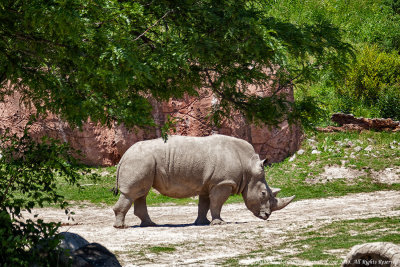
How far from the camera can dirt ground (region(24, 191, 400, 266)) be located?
35.3 ft

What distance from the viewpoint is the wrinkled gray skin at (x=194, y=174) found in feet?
46.6

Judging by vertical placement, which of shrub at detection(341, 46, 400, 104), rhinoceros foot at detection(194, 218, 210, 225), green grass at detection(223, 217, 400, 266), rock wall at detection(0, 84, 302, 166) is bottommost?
rhinoceros foot at detection(194, 218, 210, 225)

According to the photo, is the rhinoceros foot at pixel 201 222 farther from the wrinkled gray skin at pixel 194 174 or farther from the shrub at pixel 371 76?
the shrub at pixel 371 76

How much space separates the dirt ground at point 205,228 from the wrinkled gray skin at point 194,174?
0.56 metres

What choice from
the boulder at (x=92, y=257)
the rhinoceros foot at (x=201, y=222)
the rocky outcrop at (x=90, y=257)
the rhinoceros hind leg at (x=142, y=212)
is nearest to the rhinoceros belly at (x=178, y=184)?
the rhinoceros hind leg at (x=142, y=212)

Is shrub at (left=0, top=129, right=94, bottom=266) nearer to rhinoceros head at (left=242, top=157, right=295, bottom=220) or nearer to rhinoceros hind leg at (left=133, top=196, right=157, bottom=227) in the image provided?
rhinoceros hind leg at (left=133, top=196, right=157, bottom=227)

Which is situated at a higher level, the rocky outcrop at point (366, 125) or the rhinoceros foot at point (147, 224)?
the rocky outcrop at point (366, 125)

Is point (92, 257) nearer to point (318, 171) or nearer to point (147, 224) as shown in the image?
point (147, 224)

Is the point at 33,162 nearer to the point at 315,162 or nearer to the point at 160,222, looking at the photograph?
the point at 160,222

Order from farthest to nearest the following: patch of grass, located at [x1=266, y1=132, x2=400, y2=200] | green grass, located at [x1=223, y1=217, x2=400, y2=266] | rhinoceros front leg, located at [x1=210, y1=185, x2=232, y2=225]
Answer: patch of grass, located at [x1=266, y1=132, x2=400, y2=200], rhinoceros front leg, located at [x1=210, y1=185, x2=232, y2=225], green grass, located at [x1=223, y1=217, x2=400, y2=266]

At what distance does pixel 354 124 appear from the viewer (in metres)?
23.7

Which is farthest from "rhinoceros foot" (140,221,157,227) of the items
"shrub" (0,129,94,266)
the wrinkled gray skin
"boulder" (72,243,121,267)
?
"shrub" (0,129,94,266)

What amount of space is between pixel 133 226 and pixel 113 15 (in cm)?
826

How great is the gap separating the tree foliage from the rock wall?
12.7 meters
